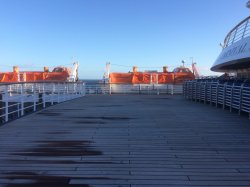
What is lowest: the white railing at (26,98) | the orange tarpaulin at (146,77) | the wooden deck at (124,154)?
the wooden deck at (124,154)

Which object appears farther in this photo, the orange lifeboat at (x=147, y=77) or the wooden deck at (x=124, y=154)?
the orange lifeboat at (x=147, y=77)

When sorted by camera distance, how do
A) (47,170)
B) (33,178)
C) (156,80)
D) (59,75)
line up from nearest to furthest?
1. (33,178)
2. (47,170)
3. (156,80)
4. (59,75)

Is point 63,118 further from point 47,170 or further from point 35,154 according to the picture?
point 47,170

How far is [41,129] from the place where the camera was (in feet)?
28.8

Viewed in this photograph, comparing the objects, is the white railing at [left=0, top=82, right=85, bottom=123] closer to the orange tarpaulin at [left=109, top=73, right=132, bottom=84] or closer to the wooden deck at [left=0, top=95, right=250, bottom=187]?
→ the wooden deck at [left=0, top=95, right=250, bottom=187]

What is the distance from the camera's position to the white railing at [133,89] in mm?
31230

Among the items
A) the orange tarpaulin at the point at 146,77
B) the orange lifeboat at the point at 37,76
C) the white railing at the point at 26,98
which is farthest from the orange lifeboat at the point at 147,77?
the white railing at the point at 26,98

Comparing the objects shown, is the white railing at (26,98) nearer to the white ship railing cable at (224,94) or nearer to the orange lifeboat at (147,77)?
the white ship railing cable at (224,94)

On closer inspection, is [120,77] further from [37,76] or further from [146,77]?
[37,76]

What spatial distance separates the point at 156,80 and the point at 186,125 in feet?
87.5

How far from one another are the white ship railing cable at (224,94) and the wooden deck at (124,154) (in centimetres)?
201

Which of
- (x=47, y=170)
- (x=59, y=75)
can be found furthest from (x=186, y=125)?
(x=59, y=75)

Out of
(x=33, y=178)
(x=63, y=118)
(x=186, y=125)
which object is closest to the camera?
(x=33, y=178)

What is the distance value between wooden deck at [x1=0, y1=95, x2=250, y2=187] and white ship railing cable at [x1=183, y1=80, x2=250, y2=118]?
79.1 inches
